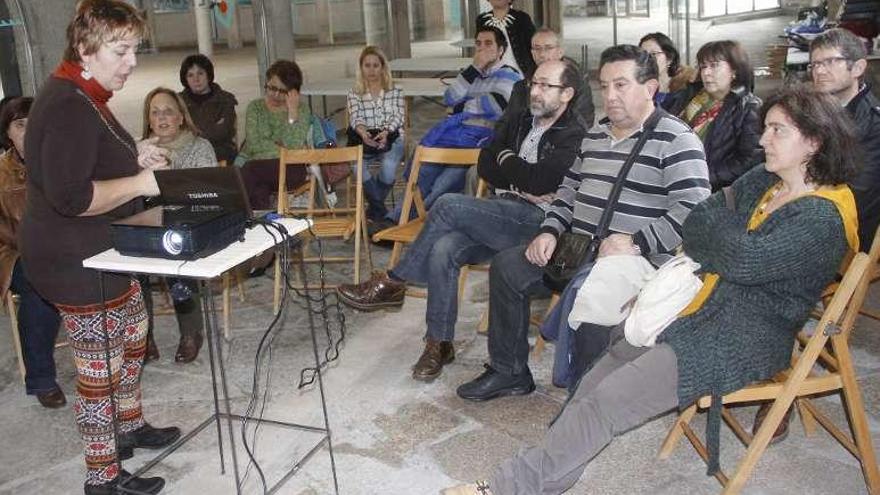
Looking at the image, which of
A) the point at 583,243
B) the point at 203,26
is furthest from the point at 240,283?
the point at 203,26

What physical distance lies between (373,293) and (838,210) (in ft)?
7.93

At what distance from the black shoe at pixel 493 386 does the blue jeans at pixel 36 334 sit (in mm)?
1752

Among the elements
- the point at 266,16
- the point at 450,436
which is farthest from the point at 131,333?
the point at 266,16

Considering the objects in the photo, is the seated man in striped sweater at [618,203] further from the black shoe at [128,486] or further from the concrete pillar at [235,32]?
the concrete pillar at [235,32]

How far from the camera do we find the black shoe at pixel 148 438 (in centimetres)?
344

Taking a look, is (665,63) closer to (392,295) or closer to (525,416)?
(392,295)

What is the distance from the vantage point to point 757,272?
2.65m

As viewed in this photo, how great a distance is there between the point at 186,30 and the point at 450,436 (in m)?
11.6

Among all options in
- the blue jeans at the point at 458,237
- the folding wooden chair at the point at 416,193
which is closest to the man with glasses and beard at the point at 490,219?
the blue jeans at the point at 458,237

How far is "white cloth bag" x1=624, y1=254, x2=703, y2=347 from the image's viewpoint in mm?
2773

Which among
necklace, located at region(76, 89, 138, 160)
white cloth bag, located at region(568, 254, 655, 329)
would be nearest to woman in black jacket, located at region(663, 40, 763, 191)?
white cloth bag, located at region(568, 254, 655, 329)

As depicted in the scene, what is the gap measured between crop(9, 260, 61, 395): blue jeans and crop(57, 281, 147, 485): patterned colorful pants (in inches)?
35.4

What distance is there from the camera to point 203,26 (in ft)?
42.2

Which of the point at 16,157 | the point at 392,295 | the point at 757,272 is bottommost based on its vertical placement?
the point at 392,295
